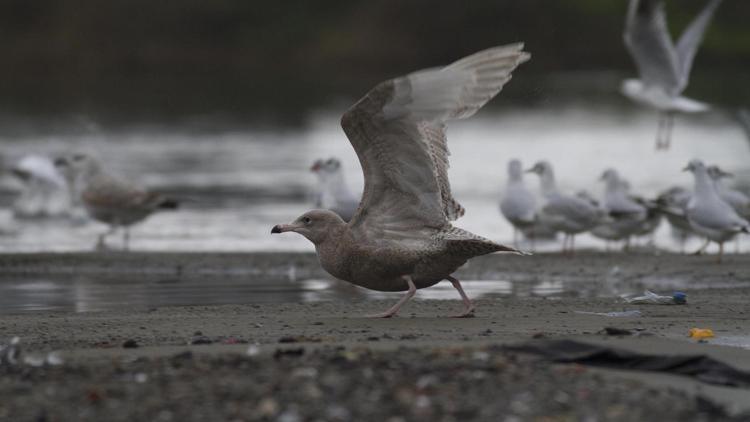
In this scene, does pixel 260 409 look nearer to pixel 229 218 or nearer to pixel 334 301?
pixel 334 301

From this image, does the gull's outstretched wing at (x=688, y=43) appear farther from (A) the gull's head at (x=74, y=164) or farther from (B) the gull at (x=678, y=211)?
(A) the gull's head at (x=74, y=164)

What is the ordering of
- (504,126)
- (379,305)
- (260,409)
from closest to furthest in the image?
(260,409) < (379,305) < (504,126)

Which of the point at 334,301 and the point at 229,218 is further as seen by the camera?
the point at 229,218

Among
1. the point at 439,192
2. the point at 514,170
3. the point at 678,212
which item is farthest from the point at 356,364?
the point at 514,170

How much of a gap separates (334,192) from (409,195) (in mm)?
6977

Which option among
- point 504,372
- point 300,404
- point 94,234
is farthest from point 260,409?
point 94,234

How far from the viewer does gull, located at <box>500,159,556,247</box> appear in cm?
1642

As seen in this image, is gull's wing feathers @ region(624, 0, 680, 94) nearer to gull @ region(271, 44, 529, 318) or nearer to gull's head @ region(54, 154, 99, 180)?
gull's head @ region(54, 154, 99, 180)

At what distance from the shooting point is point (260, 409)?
21.6 feet

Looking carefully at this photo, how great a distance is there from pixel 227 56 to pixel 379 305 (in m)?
59.3

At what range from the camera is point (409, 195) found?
9.67 meters

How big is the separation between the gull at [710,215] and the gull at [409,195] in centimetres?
545

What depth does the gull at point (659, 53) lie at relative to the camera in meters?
19.1

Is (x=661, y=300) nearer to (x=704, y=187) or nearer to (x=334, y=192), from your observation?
(x=704, y=187)
